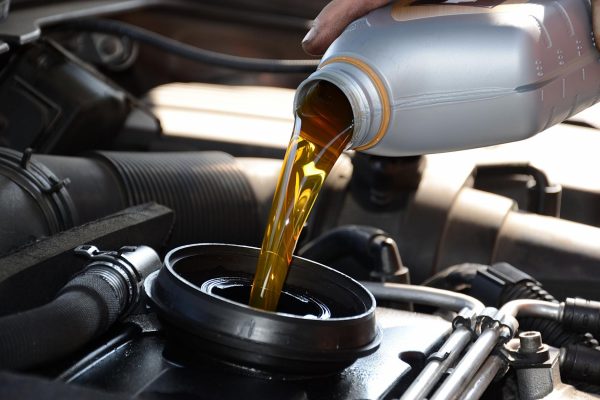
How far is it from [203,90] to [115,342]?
1322mm

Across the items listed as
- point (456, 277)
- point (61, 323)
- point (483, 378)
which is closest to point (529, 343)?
point (483, 378)

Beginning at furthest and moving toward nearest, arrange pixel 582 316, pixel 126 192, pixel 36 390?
pixel 126 192 < pixel 582 316 < pixel 36 390

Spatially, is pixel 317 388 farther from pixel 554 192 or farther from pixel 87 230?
pixel 554 192

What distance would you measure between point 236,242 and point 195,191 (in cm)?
11

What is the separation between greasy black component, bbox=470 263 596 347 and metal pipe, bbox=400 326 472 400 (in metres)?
0.21

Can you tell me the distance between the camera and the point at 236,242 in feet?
5.04

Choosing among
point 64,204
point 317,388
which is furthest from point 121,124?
point 317,388

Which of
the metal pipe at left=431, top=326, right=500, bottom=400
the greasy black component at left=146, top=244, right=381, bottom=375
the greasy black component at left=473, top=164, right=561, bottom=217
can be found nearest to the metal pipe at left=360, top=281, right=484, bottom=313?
the metal pipe at left=431, top=326, right=500, bottom=400

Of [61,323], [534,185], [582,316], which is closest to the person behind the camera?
[61,323]

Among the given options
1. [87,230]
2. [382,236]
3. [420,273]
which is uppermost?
[87,230]

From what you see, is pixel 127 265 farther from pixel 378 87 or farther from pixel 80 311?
pixel 378 87

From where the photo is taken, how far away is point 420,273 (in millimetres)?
1562

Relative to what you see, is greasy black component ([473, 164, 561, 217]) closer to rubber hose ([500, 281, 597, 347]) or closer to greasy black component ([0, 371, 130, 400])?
rubber hose ([500, 281, 597, 347])

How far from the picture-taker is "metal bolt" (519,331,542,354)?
1.12m
